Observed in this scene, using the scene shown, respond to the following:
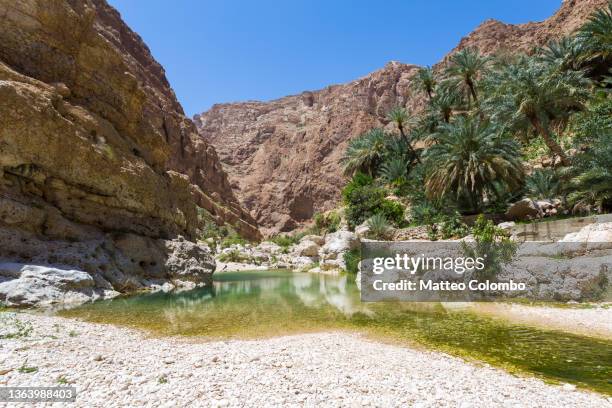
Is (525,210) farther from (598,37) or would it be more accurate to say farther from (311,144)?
(311,144)

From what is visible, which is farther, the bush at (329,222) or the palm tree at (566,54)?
the bush at (329,222)

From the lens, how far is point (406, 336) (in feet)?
28.9

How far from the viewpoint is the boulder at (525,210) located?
1997 centimetres

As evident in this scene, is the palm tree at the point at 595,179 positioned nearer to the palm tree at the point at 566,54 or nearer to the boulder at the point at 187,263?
the palm tree at the point at 566,54

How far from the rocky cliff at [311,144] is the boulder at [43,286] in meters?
77.6

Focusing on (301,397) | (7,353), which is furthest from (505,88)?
(7,353)

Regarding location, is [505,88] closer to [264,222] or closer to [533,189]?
[533,189]

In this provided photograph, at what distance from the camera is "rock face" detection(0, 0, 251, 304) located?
15.6 m

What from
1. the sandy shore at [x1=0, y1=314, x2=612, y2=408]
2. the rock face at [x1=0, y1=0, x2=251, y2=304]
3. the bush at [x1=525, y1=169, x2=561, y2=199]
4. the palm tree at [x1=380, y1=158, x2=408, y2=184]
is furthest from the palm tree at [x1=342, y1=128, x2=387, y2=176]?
the sandy shore at [x1=0, y1=314, x2=612, y2=408]

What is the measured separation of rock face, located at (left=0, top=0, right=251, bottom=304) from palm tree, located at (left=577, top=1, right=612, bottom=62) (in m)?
33.7

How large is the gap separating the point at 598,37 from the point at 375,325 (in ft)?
97.7

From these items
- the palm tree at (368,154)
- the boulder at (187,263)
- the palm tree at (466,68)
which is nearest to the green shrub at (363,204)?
the palm tree at (368,154)

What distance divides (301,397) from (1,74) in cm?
2015

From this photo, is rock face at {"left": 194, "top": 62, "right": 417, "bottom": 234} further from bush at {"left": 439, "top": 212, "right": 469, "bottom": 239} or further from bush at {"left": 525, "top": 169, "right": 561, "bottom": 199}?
bush at {"left": 525, "top": 169, "right": 561, "bottom": 199}
